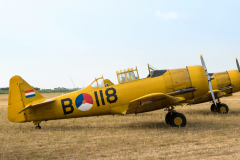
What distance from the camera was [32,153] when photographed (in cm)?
560

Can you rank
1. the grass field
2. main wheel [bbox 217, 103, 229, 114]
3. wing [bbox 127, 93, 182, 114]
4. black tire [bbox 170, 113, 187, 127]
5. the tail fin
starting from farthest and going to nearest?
1. main wheel [bbox 217, 103, 229, 114]
2. the tail fin
3. black tire [bbox 170, 113, 187, 127]
4. wing [bbox 127, 93, 182, 114]
5. the grass field

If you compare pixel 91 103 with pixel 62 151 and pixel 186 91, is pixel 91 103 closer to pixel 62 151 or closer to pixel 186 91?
pixel 62 151

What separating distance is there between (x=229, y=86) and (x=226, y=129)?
5.70 metres

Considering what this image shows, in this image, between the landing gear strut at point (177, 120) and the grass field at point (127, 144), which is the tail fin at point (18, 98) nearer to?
the grass field at point (127, 144)

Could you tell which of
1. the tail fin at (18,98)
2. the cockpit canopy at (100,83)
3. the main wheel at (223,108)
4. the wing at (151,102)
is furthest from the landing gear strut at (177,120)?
the tail fin at (18,98)

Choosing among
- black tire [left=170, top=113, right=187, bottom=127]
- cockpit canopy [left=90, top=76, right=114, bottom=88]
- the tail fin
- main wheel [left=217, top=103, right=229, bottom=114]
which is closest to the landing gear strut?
black tire [left=170, top=113, right=187, bottom=127]

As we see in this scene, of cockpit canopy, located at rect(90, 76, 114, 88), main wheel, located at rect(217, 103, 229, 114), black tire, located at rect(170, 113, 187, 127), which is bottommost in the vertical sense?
main wheel, located at rect(217, 103, 229, 114)

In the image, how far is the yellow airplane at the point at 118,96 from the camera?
8.45 metres

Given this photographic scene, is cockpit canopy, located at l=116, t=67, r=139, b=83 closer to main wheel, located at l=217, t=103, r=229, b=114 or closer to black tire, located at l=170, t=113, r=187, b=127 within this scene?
black tire, located at l=170, t=113, r=187, b=127

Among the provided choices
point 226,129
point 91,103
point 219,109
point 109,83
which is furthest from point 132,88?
point 219,109

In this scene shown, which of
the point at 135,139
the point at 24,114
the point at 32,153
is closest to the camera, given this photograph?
the point at 32,153

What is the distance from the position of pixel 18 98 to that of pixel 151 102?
562 cm

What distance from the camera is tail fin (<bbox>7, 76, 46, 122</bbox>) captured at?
8938mm

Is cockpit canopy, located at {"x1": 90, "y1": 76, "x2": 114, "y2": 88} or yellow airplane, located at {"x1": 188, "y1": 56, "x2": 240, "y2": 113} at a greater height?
cockpit canopy, located at {"x1": 90, "y1": 76, "x2": 114, "y2": 88}
